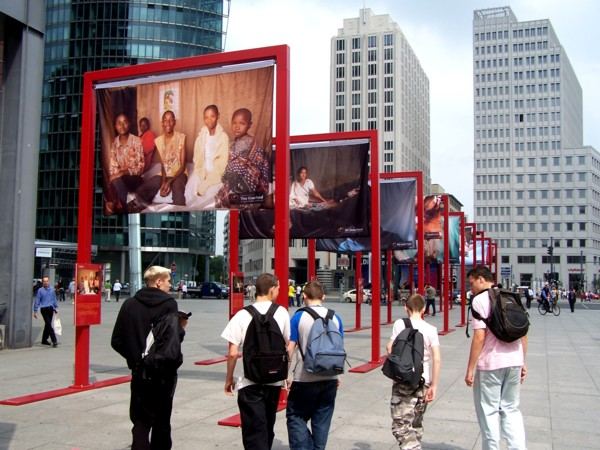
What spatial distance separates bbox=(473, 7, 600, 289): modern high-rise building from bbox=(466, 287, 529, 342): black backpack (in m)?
135

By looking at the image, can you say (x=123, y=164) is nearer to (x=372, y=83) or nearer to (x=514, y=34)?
(x=372, y=83)

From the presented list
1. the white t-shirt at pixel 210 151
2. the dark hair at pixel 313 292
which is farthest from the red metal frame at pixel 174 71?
the dark hair at pixel 313 292

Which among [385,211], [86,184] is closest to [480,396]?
[86,184]

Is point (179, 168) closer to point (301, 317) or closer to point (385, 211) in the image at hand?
point (301, 317)

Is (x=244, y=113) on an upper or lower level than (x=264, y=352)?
upper

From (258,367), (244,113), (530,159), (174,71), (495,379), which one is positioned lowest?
(495,379)

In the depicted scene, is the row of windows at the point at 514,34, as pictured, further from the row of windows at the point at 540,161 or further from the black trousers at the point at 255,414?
the black trousers at the point at 255,414

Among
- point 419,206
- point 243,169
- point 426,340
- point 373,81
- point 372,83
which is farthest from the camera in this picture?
point 372,83

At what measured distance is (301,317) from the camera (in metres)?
5.68

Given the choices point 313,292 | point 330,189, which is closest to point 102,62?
point 330,189

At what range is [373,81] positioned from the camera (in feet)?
411

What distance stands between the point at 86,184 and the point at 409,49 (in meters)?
130

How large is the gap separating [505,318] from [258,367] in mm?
2237

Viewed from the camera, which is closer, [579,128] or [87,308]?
[87,308]
